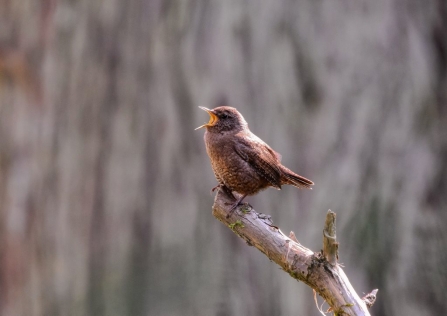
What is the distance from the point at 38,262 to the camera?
413 centimetres

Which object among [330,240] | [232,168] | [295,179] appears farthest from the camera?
[295,179]

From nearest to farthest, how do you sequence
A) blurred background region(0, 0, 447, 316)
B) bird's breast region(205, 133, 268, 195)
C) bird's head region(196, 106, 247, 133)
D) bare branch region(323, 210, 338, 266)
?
bare branch region(323, 210, 338, 266), bird's breast region(205, 133, 268, 195), bird's head region(196, 106, 247, 133), blurred background region(0, 0, 447, 316)

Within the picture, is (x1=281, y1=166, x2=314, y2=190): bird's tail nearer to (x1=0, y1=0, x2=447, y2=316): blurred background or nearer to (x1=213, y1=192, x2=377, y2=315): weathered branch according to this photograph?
(x1=213, y1=192, x2=377, y2=315): weathered branch

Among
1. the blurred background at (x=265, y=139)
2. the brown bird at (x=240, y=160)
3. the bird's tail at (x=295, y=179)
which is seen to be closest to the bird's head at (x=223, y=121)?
the brown bird at (x=240, y=160)

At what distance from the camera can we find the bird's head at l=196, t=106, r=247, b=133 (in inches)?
120

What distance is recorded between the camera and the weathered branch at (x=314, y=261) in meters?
1.92

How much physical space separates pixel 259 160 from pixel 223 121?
0.99ft

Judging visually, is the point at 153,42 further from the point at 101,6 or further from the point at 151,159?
the point at 151,159

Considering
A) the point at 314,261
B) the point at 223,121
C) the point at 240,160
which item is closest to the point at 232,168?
the point at 240,160

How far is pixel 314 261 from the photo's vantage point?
200 centimetres

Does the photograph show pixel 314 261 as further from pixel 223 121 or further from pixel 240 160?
pixel 223 121

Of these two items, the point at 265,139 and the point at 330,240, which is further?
→ the point at 265,139

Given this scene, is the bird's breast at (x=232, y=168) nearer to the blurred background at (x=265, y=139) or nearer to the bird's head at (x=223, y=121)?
the bird's head at (x=223, y=121)

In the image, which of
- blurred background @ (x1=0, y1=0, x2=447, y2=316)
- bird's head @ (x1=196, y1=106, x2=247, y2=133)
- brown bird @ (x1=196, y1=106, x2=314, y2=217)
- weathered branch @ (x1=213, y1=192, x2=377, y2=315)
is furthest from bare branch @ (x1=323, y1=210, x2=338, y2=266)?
blurred background @ (x1=0, y1=0, x2=447, y2=316)
